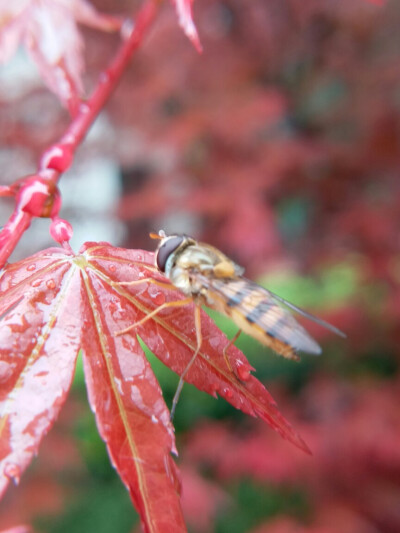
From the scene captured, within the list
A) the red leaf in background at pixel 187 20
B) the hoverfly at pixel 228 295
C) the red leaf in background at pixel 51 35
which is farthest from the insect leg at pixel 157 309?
the red leaf in background at pixel 51 35

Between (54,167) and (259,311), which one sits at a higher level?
(54,167)

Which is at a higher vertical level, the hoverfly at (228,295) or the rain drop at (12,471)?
the hoverfly at (228,295)

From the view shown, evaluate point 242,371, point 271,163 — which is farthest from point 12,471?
point 271,163

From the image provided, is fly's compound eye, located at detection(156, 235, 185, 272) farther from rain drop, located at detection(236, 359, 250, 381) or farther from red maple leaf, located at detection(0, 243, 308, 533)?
rain drop, located at detection(236, 359, 250, 381)

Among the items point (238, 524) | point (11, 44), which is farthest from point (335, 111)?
point (238, 524)

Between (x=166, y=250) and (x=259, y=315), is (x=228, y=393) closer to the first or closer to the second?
(x=259, y=315)

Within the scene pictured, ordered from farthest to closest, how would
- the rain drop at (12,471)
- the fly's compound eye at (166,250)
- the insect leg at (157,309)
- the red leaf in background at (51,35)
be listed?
the red leaf in background at (51,35), the fly's compound eye at (166,250), the insect leg at (157,309), the rain drop at (12,471)

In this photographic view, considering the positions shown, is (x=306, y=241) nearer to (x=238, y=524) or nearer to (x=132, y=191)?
(x=132, y=191)

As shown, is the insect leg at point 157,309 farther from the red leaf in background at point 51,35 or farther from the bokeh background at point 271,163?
the bokeh background at point 271,163
